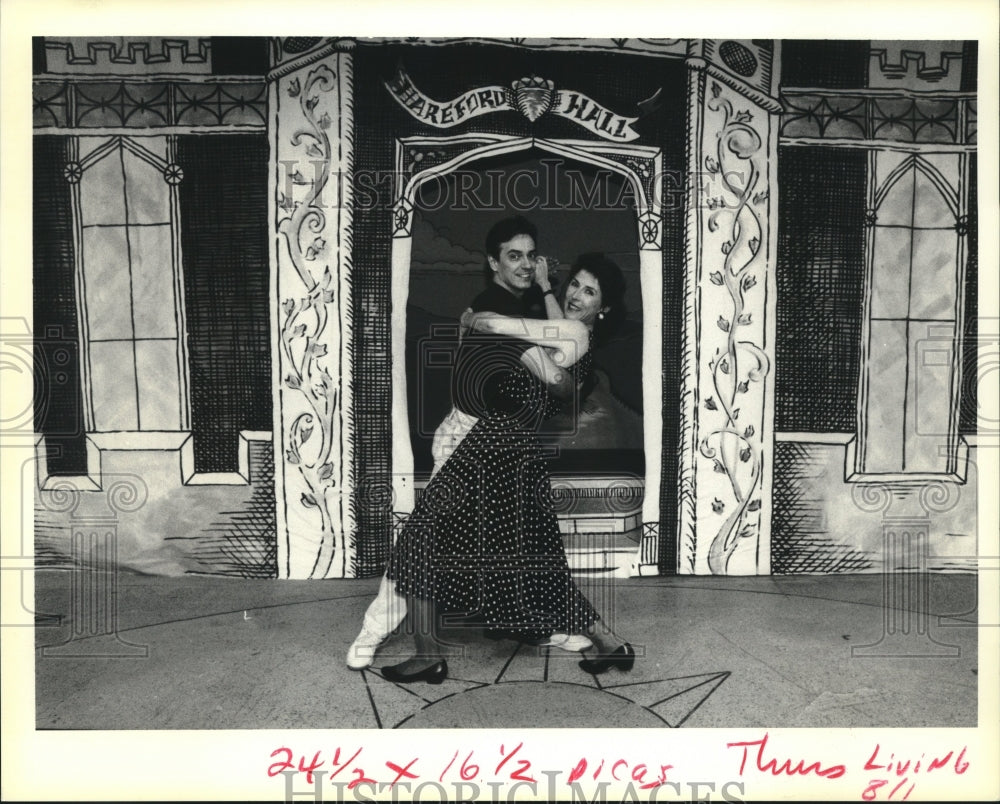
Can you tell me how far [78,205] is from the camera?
9.89 ft

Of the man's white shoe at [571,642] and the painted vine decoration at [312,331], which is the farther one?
the painted vine decoration at [312,331]

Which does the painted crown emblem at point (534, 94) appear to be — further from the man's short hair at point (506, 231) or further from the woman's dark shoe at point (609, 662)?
the woman's dark shoe at point (609, 662)

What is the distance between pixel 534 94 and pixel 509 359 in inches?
43.2

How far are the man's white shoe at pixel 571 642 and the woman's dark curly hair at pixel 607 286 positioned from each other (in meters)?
1.15

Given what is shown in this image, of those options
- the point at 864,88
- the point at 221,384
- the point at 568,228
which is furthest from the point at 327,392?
the point at 864,88

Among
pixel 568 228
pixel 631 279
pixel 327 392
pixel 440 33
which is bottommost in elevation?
pixel 327 392

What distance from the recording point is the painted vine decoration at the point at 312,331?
9.87ft

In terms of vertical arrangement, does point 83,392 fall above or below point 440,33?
below

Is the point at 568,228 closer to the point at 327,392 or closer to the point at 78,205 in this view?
the point at 327,392

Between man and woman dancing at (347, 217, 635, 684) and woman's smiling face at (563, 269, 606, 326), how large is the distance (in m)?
0.12

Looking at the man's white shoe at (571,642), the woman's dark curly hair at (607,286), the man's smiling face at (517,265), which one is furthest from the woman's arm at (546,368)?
the man's white shoe at (571,642)


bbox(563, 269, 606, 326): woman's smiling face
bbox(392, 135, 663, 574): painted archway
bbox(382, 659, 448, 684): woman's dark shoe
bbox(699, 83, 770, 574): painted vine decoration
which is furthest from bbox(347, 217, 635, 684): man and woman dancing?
bbox(699, 83, 770, 574): painted vine decoration

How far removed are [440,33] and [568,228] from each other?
2.85 ft

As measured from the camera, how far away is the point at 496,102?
2994 millimetres
